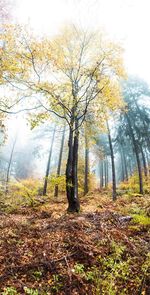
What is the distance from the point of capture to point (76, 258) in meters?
5.06

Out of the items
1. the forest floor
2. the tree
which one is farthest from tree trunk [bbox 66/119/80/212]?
the forest floor

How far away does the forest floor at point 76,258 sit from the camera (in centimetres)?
420

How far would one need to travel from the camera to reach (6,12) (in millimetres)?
13234

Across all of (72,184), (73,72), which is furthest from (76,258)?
(73,72)

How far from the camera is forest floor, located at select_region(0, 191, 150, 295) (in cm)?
420

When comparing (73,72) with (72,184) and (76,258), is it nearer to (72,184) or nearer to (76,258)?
(72,184)

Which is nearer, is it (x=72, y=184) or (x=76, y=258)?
(x=76, y=258)

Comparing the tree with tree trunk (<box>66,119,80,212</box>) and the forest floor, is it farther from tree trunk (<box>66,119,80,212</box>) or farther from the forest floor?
the forest floor

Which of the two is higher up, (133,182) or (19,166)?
(19,166)

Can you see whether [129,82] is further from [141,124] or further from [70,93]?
[70,93]

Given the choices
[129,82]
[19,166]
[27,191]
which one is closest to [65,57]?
[27,191]

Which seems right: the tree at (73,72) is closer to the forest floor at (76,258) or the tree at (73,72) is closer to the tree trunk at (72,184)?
the tree trunk at (72,184)

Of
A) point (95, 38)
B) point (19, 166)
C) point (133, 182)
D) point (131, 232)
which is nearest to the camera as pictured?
point (131, 232)

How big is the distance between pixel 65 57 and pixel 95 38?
5.34ft
